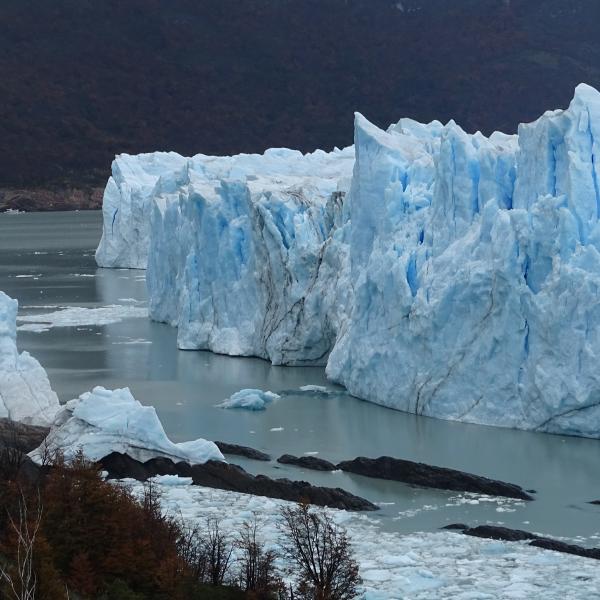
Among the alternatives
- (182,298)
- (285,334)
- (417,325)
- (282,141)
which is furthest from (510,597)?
(282,141)

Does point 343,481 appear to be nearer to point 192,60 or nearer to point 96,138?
point 96,138

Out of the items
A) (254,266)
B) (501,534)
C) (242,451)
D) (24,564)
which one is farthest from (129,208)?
(24,564)

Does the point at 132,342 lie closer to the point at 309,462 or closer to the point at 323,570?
the point at 309,462

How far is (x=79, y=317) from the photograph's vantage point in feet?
100

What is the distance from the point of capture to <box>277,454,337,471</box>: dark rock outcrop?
15922 mm

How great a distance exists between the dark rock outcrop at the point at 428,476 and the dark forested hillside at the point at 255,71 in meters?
83.4

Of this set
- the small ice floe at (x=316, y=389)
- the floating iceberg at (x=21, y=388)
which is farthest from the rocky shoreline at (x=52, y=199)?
the floating iceberg at (x=21, y=388)

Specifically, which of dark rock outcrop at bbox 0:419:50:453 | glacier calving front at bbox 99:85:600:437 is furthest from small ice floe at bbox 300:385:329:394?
dark rock outcrop at bbox 0:419:50:453

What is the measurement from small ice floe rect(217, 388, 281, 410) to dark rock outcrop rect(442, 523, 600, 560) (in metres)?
6.28

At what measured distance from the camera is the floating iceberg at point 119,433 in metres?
15.4

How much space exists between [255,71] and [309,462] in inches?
4142

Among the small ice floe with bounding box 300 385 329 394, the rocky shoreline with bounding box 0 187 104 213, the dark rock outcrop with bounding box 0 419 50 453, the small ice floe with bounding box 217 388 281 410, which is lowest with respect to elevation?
the dark rock outcrop with bounding box 0 419 50 453

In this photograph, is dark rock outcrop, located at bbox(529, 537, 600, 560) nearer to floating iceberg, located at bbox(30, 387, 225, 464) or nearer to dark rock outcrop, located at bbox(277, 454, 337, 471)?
dark rock outcrop, located at bbox(277, 454, 337, 471)

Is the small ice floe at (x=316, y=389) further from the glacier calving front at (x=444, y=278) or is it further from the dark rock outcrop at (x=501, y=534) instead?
the dark rock outcrop at (x=501, y=534)
